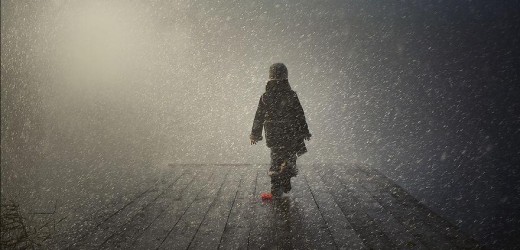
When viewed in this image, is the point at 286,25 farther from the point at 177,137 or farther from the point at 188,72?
the point at 177,137

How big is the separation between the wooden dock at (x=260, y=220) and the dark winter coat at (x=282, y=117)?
0.75 m

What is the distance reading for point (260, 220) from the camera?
3.28 metres

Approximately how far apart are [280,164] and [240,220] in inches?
41.5

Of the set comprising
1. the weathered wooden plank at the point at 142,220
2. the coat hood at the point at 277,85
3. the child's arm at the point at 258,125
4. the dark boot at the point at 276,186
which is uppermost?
the coat hood at the point at 277,85

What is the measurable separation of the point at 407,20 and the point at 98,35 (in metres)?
10.3

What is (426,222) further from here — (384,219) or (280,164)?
A: (280,164)

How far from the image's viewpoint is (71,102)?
1158 cm

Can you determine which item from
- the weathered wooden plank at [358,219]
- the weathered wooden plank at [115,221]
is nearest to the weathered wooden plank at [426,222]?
the weathered wooden plank at [358,219]

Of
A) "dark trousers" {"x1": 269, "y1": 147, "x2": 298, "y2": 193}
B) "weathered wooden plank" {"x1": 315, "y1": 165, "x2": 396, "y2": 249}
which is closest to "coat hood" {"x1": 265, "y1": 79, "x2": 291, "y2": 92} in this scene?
"dark trousers" {"x1": 269, "y1": 147, "x2": 298, "y2": 193}

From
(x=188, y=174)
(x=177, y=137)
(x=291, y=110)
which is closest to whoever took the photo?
(x=291, y=110)

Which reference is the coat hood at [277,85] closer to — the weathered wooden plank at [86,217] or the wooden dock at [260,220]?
the wooden dock at [260,220]

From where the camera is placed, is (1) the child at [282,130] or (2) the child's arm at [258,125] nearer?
(1) the child at [282,130]

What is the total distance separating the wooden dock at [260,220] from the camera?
2.70 metres

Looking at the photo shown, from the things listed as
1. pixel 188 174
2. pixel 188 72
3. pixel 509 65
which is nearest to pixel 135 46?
pixel 188 72
